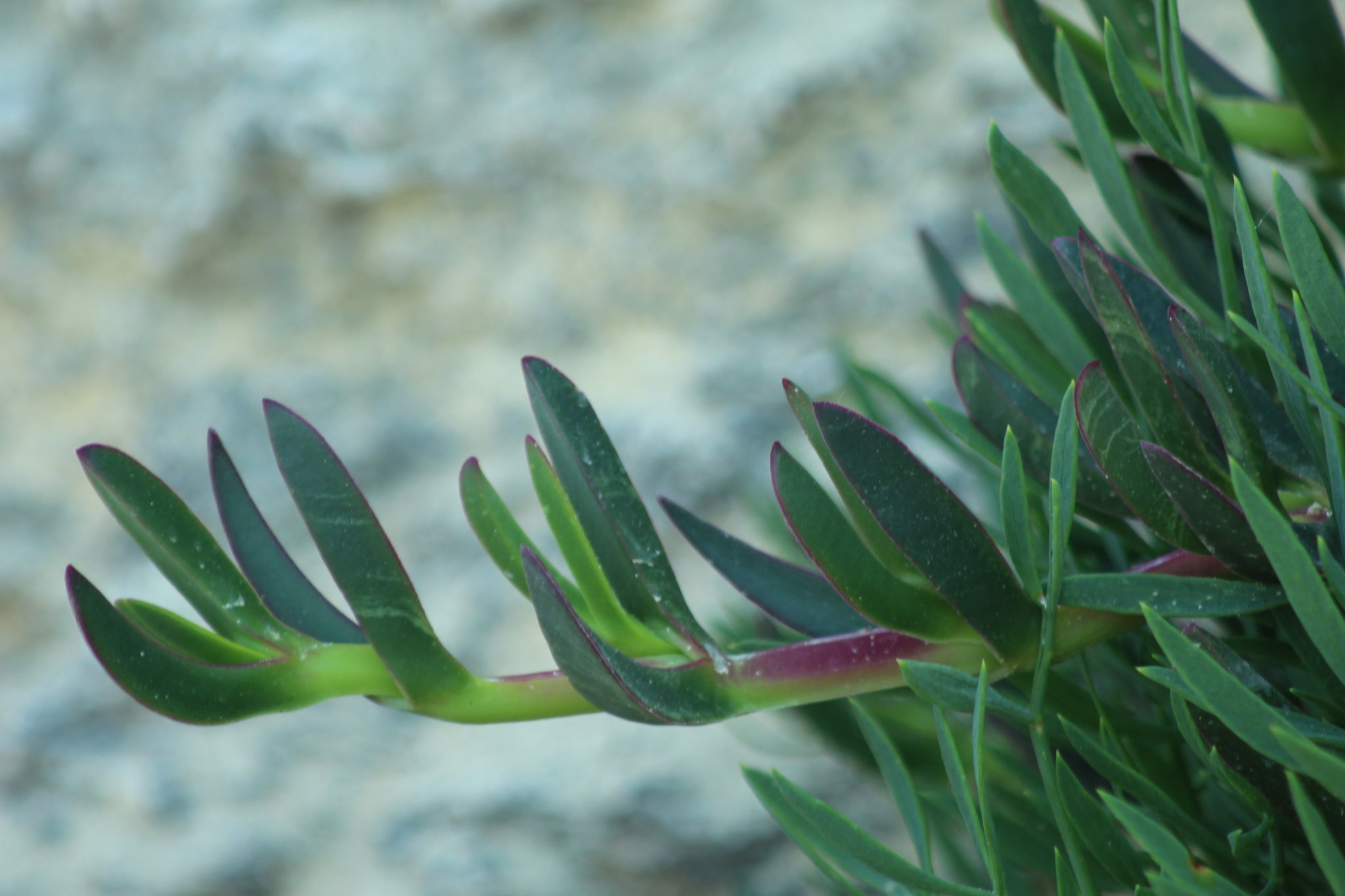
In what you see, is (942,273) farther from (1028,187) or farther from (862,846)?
(862,846)

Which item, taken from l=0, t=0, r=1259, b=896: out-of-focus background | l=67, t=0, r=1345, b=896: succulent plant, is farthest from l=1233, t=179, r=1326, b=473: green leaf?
l=0, t=0, r=1259, b=896: out-of-focus background

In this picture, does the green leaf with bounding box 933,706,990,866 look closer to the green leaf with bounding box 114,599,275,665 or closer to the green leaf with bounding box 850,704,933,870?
the green leaf with bounding box 850,704,933,870

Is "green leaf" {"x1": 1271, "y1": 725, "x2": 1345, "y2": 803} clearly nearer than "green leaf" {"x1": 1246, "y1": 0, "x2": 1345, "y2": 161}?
Yes

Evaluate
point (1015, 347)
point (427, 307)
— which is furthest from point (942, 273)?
point (427, 307)

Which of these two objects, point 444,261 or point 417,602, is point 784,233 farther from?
point 417,602

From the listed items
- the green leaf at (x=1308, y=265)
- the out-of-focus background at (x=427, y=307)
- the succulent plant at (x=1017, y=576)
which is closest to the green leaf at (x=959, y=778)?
the succulent plant at (x=1017, y=576)
